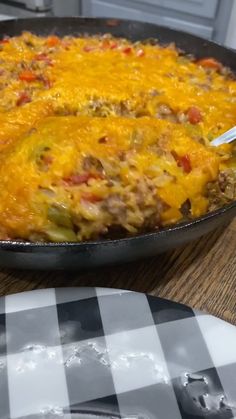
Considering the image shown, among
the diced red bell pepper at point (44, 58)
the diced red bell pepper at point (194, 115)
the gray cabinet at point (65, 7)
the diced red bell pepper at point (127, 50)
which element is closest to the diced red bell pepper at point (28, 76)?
the diced red bell pepper at point (44, 58)

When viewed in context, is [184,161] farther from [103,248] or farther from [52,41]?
[52,41]

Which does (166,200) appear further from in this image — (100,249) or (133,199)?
(100,249)

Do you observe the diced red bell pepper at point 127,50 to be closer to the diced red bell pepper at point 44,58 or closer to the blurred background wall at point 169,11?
the diced red bell pepper at point 44,58

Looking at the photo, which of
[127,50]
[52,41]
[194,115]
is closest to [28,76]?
[52,41]

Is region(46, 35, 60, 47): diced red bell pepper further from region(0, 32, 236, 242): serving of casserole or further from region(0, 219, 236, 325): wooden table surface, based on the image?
region(0, 219, 236, 325): wooden table surface

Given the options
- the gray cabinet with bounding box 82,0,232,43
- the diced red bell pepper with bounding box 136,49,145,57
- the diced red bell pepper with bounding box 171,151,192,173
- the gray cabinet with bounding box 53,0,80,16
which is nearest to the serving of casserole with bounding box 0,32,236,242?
the diced red bell pepper with bounding box 171,151,192,173
